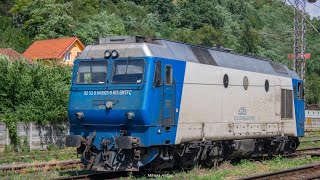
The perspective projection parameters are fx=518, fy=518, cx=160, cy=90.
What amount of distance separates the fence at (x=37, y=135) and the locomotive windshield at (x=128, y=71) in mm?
11263

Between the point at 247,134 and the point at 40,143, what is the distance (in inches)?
431

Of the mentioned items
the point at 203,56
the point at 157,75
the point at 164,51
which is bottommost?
the point at 157,75

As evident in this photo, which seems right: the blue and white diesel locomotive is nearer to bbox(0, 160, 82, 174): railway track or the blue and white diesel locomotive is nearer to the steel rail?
bbox(0, 160, 82, 174): railway track

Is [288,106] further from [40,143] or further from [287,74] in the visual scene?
[40,143]

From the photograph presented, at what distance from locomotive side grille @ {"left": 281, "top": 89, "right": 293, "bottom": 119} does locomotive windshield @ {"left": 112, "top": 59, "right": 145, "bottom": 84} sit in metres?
9.42

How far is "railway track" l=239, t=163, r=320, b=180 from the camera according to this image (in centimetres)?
1490

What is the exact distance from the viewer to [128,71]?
14305 mm

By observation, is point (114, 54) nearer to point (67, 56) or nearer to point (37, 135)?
point (37, 135)

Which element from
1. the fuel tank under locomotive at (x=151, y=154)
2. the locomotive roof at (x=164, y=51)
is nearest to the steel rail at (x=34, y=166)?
the fuel tank under locomotive at (x=151, y=154)

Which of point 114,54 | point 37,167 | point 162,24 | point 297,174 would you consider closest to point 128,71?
point 114,54

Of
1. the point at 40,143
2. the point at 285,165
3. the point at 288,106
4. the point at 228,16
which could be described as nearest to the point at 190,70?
the point at 285,165

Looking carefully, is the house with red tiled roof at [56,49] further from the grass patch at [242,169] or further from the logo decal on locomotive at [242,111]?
the logo decal on locomotive at [242,111]

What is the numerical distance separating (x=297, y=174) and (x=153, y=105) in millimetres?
5595

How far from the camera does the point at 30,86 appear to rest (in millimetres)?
26031
